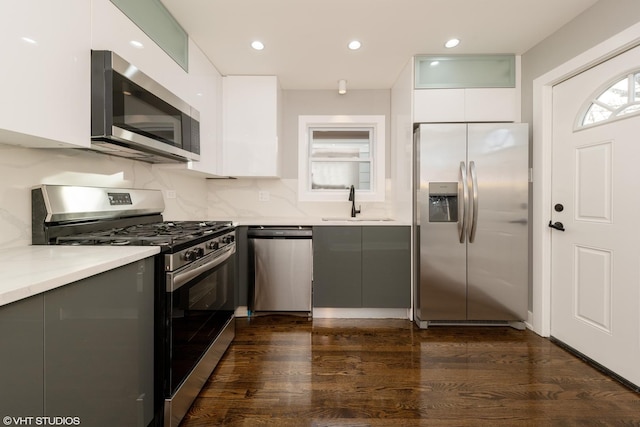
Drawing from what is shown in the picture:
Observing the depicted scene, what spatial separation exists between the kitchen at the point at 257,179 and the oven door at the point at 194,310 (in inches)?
28.5

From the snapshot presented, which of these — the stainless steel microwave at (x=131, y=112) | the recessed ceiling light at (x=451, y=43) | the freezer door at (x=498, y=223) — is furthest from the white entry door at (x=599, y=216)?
the stainless steel microwave at (x=131, y=112)

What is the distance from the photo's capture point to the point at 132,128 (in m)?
1.42

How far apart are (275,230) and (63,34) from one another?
6.31 feet

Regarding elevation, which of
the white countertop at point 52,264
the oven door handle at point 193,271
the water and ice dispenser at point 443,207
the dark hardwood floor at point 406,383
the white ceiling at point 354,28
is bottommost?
the dark hardwood floor at point 406,383

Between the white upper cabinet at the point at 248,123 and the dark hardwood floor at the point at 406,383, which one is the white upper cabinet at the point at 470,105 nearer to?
the white upper cabinet at the point at 248,123

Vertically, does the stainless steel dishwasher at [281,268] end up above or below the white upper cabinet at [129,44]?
below

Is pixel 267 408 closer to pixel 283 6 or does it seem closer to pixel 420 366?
pixel 420 366

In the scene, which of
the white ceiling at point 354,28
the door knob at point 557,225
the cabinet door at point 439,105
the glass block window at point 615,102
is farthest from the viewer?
the cabinet door at point 439,105

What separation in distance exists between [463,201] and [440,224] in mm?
261

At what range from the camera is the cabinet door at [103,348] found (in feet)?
2.83

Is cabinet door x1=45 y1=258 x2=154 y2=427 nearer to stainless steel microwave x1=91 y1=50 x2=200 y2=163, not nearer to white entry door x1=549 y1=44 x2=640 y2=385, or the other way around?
stainless steel microwave x1=91 y1=50 x2=200 y2=163

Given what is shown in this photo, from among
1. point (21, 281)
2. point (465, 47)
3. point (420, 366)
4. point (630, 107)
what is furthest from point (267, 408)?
point (465, 47)

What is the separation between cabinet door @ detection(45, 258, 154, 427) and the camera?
0.86 m

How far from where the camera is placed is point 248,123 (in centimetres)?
296
